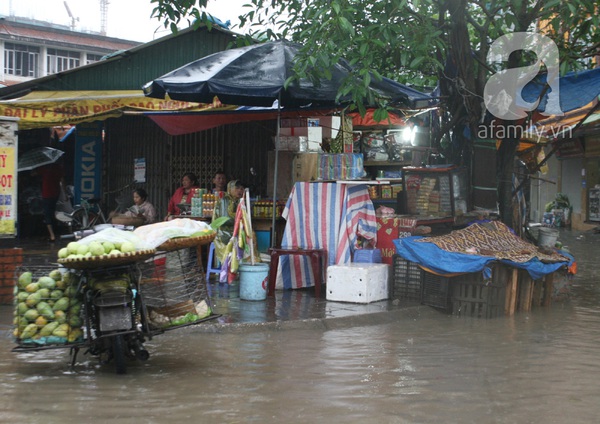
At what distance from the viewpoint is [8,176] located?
30.8 ft

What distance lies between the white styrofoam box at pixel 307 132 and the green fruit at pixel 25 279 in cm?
649

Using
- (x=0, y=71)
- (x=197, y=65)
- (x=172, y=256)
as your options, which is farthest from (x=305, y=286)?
(x=0, y=71)

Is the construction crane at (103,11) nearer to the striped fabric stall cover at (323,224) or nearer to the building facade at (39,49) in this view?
the building facade at (39,49)

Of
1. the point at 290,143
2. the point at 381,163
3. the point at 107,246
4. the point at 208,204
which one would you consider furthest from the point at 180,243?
the point at 381,163

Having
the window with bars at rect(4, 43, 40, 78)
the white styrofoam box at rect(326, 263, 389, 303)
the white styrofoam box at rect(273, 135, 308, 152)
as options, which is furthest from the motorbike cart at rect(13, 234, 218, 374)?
the window with bars at rect(4, 43, 40, 78)

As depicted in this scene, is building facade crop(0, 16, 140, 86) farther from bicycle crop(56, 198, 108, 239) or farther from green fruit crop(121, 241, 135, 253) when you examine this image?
green fruit crop(121, 241, 135, 253)

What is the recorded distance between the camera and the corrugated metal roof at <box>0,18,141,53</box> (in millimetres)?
45000

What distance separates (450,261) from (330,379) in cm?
367

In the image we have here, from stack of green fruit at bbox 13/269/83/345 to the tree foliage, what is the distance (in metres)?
4.49

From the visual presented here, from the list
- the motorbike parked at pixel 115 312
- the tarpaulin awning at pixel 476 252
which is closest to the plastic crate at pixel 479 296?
the tarpaulin awning at pixel 476 252

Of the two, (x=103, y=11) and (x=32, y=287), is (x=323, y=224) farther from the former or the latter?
(x=103, y=11)

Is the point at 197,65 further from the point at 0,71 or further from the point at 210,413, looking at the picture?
the point at 0,71

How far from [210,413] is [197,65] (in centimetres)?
663

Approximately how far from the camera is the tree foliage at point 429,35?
9.73m
